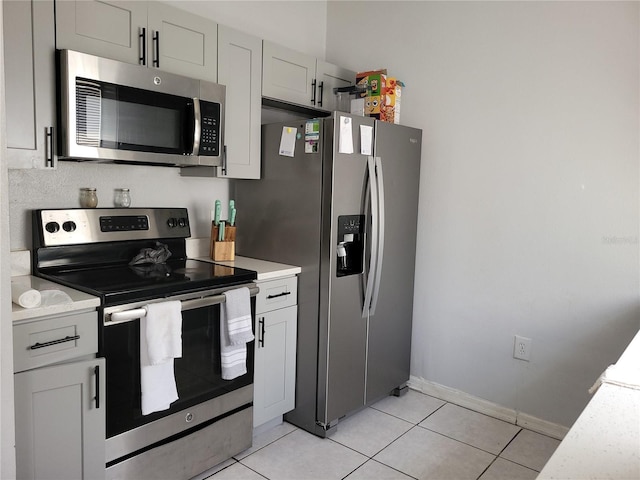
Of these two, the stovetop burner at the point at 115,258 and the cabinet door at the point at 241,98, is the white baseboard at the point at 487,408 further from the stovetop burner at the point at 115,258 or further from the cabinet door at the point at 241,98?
the cabinet door at the point at 241,98

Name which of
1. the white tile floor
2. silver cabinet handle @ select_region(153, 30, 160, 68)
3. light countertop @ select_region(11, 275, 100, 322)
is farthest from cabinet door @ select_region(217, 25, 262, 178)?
the white tile floor

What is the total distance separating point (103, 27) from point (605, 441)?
2173mm

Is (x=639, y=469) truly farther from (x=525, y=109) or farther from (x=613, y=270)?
(x=525, y=109)

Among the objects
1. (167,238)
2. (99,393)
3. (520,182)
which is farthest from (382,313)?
(99,393)

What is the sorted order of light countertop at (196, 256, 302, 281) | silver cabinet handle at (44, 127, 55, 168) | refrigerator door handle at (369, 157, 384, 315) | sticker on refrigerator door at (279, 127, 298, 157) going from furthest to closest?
refrigerator door handle at (369, 157, 384, 315), sticker on refrigerator door at (279, 127, 298, 157), light countertop at (196, 256, 302, 281), silver cabinet handle at (44, 127, 55, 168)

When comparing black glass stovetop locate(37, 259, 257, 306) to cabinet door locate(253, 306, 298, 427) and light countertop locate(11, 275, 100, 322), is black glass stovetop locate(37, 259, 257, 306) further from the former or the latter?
cabinet door locate(253, 306, 298, 427)

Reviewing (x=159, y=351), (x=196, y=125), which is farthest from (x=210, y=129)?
(x=159, y=351)

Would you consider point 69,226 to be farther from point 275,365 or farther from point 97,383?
point 275,365

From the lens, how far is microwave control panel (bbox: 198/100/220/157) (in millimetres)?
2369

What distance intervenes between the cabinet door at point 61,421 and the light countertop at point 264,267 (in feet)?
2.93

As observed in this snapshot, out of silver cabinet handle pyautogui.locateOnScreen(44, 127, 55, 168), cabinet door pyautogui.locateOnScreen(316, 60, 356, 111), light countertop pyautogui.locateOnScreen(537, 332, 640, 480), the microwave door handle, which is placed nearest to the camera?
light countertop pyautogui.locateOnScreen(537, 332, 640, 480)

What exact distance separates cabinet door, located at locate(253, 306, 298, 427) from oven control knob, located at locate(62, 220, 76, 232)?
0.94m

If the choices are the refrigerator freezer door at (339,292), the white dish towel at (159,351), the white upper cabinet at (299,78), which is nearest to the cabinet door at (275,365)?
the refrigerator freezer door at (339,292)

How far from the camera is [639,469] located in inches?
37.2
